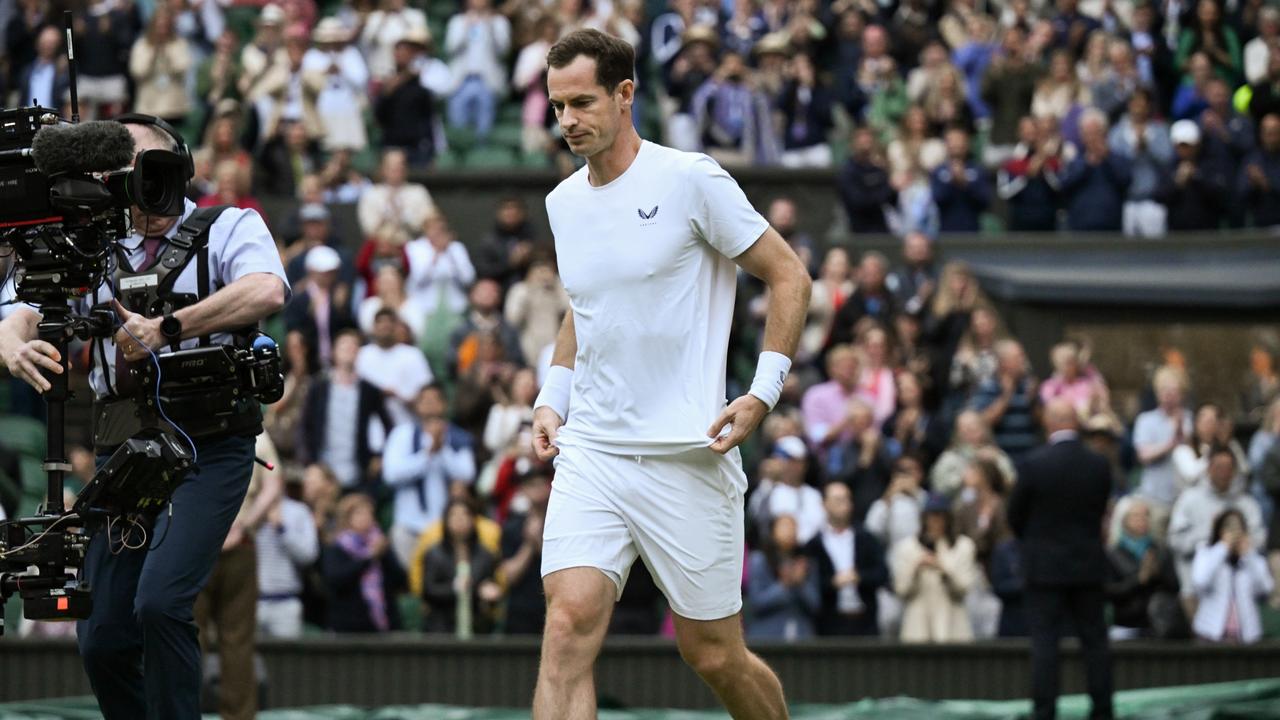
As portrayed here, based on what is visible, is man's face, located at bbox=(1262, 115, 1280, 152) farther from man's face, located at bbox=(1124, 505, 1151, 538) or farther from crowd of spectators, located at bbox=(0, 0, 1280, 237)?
man's face, located at bbox=(1124, 505, 1151, 538)

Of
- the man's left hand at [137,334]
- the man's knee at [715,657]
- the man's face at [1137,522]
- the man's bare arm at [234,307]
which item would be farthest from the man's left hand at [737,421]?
the man's face at [1137,522]

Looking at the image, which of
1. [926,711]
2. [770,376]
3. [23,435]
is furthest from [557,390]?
[23,435]

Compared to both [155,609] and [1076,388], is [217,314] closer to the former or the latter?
[155,609]

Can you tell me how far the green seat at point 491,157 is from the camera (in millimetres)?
20062

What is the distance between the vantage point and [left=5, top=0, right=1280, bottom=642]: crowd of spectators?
567 inches

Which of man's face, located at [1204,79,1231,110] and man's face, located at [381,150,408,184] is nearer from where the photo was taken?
man's face, located at [381,150,408,184]

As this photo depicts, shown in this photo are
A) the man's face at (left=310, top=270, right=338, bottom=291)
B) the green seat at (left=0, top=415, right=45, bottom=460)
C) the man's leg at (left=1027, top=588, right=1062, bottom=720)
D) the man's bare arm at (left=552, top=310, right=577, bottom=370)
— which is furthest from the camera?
the man's face at (left=310, top=270, right=338, bottom=291)

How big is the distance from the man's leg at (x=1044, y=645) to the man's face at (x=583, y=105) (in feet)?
20.5

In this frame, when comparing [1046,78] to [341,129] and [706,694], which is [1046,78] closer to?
[341,129]

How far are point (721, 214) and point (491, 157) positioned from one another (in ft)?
44.8

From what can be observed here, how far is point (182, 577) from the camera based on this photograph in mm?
6758

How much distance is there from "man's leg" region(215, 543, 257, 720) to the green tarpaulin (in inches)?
63.2

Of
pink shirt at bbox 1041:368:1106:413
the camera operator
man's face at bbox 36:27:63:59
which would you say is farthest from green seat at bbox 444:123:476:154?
the camera operator

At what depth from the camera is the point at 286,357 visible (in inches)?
652
